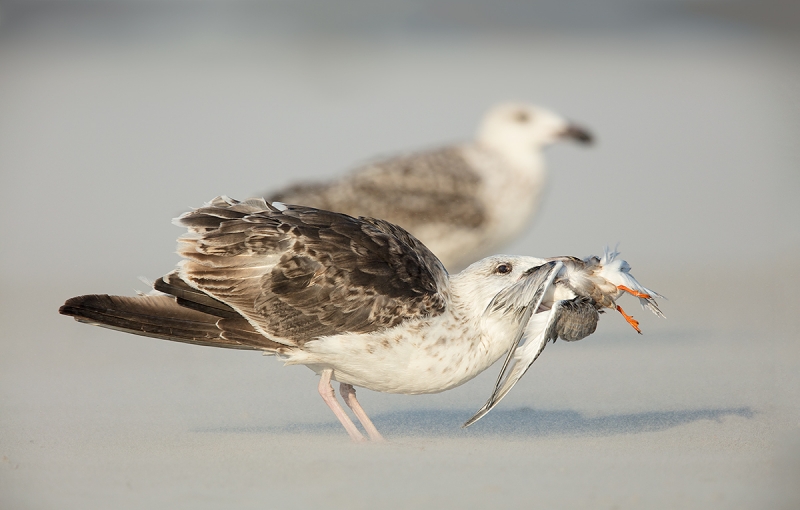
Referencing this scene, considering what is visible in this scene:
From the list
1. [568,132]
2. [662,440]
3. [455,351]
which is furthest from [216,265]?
[568,132]

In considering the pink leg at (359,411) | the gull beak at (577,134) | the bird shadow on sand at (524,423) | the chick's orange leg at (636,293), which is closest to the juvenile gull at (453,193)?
the gull beak at (577,134)

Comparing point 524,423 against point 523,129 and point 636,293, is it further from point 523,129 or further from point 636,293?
point 523,129

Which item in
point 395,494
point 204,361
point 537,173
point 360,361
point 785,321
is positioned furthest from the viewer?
point 537,173

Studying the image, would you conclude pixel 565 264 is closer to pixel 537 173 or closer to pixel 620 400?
pixel 620 400

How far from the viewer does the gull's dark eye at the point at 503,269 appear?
5945 mm

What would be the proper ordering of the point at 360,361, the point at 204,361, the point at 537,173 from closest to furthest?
the point at 360,361 < the point at 204,361 < the point at 537,173

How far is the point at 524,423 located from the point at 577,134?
14.2ft

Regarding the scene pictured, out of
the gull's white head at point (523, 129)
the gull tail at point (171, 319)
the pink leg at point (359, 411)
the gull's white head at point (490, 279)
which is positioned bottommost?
the pink leg at point (359, 411)

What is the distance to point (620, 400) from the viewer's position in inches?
255

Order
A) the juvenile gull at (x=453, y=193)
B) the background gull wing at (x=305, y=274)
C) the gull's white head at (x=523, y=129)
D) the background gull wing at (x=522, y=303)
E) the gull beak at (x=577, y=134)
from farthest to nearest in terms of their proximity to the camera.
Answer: the gull beak at (x=577, y=134) < the gull's white head at (x=523, y=129) < the juvenile gull at (x=453, y=193) < the background gull wing at (x=305, y=274) < the background gull wing at (x=522, y=303)

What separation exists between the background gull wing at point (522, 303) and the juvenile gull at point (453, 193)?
285cm

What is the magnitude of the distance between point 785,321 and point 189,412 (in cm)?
444

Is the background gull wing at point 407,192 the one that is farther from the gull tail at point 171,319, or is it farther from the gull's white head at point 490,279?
the gull tail at point 171,319

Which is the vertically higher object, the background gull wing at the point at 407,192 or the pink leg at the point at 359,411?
the background gull wing at the point at 407,192
